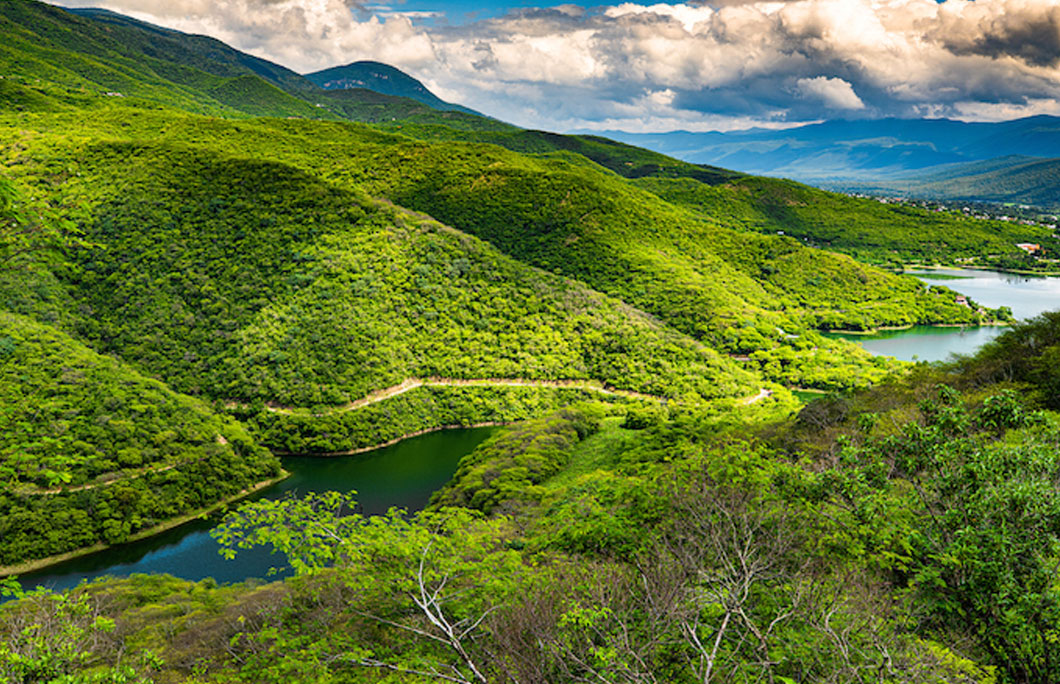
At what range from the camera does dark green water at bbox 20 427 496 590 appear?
4431 centimetres

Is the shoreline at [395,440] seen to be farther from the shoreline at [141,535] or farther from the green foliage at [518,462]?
the green foliage at [518,462]

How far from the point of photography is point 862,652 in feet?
29.7

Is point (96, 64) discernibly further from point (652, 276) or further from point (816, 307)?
point (816, 307)

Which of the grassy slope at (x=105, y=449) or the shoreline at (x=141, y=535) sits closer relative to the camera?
the shoreline at (x=141, y=535)

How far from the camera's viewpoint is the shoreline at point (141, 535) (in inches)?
1679

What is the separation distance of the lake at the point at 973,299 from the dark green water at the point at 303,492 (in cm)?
5994

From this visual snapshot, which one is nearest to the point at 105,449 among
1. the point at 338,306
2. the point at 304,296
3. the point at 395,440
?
the point at 395,440

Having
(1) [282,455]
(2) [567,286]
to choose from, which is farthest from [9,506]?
(2) [567,286]

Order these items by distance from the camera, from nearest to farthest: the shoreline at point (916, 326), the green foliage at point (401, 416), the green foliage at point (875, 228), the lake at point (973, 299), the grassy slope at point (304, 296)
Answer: the green foliage at point (401, 416)
the grassy slope at point (304, 296)
the lake at point (973, 299)
the shoreline at point (916, 326)
the green foliage at point (875, 228)

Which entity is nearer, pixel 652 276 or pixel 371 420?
pixel 371 420

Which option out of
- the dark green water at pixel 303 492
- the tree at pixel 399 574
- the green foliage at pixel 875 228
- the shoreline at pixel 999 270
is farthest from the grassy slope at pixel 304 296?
the green foliage at pixel 875 228

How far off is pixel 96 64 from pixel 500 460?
220 m

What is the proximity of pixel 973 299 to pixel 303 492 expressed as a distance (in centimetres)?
13978

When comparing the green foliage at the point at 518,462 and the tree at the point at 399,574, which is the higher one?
the tree at the point at 399,574
